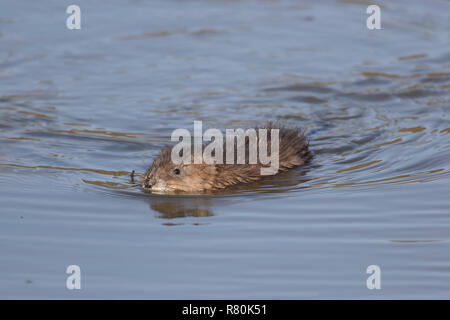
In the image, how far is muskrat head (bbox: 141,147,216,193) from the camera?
727cm

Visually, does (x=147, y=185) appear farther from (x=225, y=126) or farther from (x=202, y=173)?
(x=225, y=126)


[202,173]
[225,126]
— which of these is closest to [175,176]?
[202,173]

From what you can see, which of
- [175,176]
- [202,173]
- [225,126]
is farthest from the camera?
[225,126]

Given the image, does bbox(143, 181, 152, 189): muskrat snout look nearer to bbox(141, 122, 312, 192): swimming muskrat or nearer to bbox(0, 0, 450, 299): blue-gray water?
bbox(141, 122, 312, 192): swimming muskrat

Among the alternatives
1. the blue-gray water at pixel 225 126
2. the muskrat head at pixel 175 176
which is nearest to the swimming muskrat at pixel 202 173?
the muskrat head at pixel 175 176

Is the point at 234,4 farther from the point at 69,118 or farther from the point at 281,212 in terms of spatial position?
the point at 281,212

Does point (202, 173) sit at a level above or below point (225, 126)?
below

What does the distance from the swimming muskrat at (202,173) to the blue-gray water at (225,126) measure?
17 cm

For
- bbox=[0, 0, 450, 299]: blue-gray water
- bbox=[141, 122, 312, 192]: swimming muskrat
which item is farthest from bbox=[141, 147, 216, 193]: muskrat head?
bbox=[0, 0, 450, 299]: blue-gray water

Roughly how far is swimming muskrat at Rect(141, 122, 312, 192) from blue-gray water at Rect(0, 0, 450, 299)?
0.17 metres

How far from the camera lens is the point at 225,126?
966 cm

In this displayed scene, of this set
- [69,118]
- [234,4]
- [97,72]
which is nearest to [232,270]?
[69,118]

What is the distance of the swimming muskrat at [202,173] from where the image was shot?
731cm

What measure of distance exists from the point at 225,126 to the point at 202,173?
2.17m
